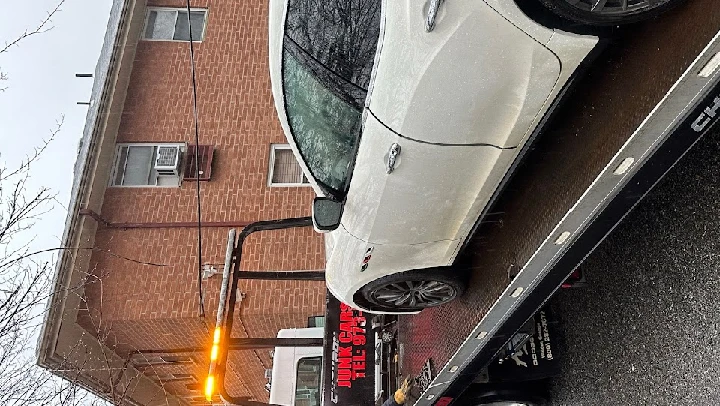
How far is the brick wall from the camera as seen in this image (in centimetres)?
942

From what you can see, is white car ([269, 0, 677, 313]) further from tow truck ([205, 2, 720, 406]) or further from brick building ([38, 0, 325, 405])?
brick building ([38, 0, 325, 405])

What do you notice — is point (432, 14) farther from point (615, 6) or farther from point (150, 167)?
point (150, 167)

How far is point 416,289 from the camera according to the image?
498 cm

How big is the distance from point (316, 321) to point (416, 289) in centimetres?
479

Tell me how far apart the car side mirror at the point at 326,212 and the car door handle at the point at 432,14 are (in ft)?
Answer: 5.44

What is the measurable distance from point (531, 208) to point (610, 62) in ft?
3.36

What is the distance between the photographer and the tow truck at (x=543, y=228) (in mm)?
3010

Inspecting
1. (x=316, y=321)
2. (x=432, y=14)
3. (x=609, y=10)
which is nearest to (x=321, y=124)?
(x=432, y=14)

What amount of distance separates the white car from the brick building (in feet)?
16.4

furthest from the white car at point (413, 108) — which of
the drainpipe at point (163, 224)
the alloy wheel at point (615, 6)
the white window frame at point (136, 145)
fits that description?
the white window frame at point (136, 145)

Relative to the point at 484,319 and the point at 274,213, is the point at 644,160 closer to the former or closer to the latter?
the point at 484,319

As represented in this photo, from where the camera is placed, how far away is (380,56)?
133 inches

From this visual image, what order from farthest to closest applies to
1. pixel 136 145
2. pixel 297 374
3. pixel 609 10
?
pixel 136 145 → pixel 297 374 → pixel 609 10

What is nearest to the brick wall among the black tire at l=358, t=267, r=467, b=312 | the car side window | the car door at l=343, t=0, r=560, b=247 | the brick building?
the brick building
